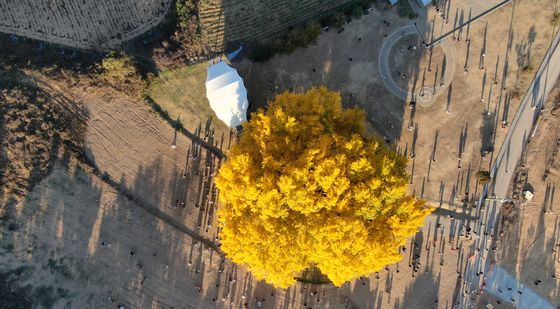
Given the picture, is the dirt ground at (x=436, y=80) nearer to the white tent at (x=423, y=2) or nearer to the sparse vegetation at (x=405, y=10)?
the sparse vegetation at (x=405, y=10)

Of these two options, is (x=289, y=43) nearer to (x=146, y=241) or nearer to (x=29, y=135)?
(x=146, y=241)

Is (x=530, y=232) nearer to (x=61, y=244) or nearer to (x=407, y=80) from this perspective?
(x=407, y=80)

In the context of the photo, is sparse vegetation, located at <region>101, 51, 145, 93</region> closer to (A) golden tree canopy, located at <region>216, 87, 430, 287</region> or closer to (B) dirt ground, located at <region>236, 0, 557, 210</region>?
(B) dirt ground, located at <region>236, 0, 557, 210</region>

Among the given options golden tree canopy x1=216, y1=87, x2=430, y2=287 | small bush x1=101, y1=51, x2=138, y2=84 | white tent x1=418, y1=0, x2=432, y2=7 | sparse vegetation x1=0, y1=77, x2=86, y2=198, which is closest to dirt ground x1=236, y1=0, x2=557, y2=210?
white tent x1=418, y1=0, x2=432, y2=7

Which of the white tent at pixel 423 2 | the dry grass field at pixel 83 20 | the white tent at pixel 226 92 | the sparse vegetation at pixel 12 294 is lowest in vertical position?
the sparse vegetation at pixel 12 294

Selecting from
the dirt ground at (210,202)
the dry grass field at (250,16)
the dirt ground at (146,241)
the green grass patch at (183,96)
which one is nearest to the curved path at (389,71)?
→ the dirt ground at (210,202)

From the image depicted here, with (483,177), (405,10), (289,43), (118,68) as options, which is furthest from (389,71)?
(118,68)

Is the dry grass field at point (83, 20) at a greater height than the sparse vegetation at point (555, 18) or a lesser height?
lesser
